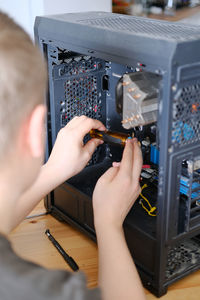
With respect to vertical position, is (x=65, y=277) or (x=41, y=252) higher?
(x=65, y=277)

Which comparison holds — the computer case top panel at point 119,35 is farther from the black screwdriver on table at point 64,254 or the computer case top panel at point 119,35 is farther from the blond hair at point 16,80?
the black screwdriver on table at point 64,254

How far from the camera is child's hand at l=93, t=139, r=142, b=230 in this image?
0.64m

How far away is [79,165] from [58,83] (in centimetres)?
19

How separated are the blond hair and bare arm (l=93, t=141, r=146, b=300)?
0.27 m

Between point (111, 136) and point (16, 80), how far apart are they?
1.38ft

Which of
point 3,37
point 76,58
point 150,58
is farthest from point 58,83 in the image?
point 3,37

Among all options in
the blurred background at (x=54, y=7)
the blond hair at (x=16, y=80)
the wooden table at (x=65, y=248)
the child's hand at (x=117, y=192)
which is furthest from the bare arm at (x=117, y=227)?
the blurred background at (x=54, y=7)

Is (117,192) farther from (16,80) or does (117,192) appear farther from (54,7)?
(54,7)

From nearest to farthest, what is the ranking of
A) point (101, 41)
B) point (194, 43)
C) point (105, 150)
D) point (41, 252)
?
point (194, 43)
point (101, 41)
point (41, 252)
point (105, 150)

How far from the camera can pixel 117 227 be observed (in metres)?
0.63

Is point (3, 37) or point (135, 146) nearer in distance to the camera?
point (3, 37)

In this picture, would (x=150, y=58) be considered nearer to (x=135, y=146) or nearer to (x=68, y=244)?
(x=135, y=146)

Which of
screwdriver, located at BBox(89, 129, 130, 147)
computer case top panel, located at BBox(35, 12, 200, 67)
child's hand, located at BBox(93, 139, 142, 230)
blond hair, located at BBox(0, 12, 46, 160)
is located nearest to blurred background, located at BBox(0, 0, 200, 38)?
computer case top panel, located at BBox(35, 12, 200, 67)

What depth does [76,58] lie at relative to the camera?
852 mm
